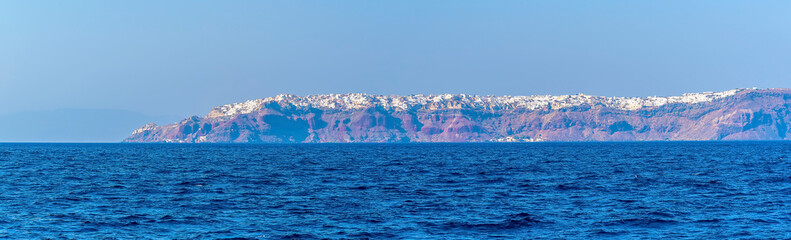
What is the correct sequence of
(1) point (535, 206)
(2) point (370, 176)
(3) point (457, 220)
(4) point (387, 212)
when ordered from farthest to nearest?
(2) point (370, 176), (1) point (535, 206), (4) point (387, 212), (3) point (457, 220)

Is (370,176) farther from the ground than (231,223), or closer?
farther from the ground

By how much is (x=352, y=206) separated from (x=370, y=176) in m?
32.8

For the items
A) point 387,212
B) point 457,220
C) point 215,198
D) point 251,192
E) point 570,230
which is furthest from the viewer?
point 251,192

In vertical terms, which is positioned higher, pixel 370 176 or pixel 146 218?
pixel 370 176

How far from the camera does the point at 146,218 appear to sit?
45.2 metres

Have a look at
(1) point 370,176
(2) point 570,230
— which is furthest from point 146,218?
(1) point 370,176

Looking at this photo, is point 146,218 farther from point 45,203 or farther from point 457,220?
point 457,220

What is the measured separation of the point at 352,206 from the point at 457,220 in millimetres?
9689

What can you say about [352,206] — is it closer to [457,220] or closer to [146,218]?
[457,220]

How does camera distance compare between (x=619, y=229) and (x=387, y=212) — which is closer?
(x=619, y=229)

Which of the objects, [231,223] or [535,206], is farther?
[535,206]

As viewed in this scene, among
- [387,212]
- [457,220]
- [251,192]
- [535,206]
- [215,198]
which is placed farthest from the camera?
[251,192]

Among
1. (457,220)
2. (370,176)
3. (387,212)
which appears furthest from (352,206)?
(370,176)

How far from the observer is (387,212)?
159 feet
